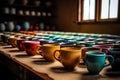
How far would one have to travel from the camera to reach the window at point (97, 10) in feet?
12.5

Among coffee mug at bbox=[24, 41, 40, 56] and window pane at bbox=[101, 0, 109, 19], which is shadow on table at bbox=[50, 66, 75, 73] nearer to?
coffee mug at bbox=[24, 41, 40, 56]

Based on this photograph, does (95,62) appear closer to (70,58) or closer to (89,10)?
(70,58)

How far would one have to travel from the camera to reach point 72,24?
521cm

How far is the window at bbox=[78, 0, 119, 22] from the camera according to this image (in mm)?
3798

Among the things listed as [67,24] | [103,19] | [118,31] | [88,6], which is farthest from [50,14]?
[118,31]

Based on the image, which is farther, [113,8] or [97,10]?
[97,10]

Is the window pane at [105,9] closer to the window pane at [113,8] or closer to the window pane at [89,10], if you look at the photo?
the window pane at [113,8]

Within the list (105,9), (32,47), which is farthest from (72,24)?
(32,47)

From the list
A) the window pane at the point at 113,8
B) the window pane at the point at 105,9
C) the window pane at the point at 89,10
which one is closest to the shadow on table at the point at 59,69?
the window pane at the point at 113,8

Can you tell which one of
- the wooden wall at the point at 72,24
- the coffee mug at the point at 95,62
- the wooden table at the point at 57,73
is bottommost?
the wooden table at the point at 57,73

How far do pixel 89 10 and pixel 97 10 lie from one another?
0.46 meters

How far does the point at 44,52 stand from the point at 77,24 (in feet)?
13.2

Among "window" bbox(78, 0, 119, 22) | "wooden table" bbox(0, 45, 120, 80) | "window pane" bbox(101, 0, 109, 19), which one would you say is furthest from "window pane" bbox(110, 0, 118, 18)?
"wooden table" bbox(0, 45, 120, 80)

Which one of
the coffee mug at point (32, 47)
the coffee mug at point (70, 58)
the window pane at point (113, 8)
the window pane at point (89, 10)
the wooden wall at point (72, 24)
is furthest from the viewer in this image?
the window pane at point (89, 10)
